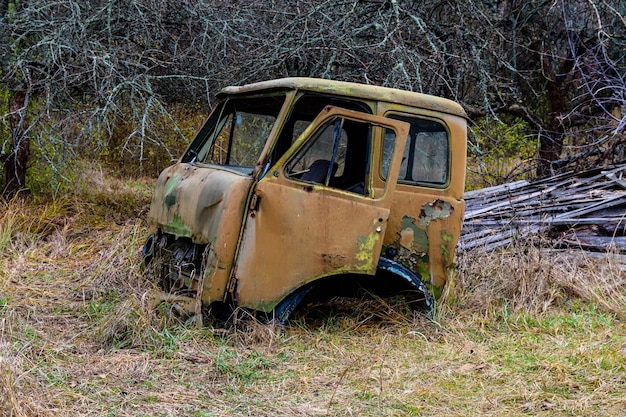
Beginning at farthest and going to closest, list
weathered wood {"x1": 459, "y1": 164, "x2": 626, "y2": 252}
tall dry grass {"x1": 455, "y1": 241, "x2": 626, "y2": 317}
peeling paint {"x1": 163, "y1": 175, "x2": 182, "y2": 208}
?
1. weathered wood {"x1": 459, "y1": 164, "x2": 626, "y2": 252}
2. tall dry grass {"x1": 455, "y1": 241, "x2": 626, "y2": 317}
3. peeling paint {"x1": 163, "y1": 175, "x2": 182, "y2": 208}

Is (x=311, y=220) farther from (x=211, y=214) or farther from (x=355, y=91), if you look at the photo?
(x=355, y=91)

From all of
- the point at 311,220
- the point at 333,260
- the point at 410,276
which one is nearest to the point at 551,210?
the point at 410,276

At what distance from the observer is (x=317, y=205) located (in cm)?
511

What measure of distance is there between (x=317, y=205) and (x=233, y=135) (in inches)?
61.5

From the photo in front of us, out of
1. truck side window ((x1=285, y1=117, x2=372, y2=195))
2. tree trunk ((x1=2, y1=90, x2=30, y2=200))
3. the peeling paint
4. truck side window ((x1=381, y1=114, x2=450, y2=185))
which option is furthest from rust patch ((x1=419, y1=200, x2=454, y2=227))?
tree trunk ((x1=2, y1=90, x2=30, y2=200))

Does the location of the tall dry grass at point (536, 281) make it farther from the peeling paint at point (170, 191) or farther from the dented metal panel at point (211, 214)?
the peeling paint at point (170, 191)

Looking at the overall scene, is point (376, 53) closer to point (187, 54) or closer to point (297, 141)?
point (187, 54)

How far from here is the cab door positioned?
4992mm

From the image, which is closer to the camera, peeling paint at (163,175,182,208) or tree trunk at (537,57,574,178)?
peeling paint at (163,175,182,208)

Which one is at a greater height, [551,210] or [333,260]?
[551,210]

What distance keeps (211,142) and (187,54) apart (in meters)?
3.61

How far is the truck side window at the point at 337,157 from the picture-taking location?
5.16 meters

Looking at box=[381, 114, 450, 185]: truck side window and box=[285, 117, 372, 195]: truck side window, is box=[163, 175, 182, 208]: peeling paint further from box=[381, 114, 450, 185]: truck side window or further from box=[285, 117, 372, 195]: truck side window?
box=[381, 114, 450, 185]: truck side window

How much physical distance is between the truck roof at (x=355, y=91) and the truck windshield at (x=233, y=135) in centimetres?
26
